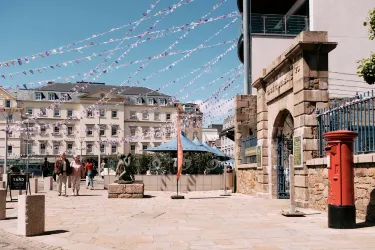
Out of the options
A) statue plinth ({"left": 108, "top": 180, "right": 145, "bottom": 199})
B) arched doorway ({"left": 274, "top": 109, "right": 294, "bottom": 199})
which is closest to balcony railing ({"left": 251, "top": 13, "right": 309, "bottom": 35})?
arched doorway ({"left": 274, "top": 109, "right": 294, "bottom": 199})

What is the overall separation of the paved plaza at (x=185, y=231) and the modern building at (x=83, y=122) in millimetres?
63546

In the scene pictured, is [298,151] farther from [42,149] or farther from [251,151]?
[42,149]

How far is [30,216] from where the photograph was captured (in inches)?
316

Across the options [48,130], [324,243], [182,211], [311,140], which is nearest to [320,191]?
[311,140]

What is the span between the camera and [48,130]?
77.7 m

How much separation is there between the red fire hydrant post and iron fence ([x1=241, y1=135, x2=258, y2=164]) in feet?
29.3

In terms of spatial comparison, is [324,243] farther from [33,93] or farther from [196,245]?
[33,93]

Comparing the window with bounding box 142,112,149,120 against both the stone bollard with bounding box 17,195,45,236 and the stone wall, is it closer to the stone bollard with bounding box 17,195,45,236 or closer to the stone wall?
the stone wall

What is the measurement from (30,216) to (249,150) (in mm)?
11672

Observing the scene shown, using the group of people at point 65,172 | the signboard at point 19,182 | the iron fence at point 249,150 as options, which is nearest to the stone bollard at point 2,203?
the signboard at point 19,182

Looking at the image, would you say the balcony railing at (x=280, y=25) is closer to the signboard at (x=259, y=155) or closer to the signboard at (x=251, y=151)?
the signboard at (x=251, y=151)

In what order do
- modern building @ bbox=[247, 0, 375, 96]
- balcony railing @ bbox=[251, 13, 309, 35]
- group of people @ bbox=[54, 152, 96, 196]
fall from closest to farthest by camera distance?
group of people @ bbox=[54, 152, 96, 196] < modern building @ bbox=[247, 0, 375, 96] < balcony railing @ bbox=[251, 13, 309, 35]

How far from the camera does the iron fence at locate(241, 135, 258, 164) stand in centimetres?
1812

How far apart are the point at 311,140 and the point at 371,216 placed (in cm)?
331
